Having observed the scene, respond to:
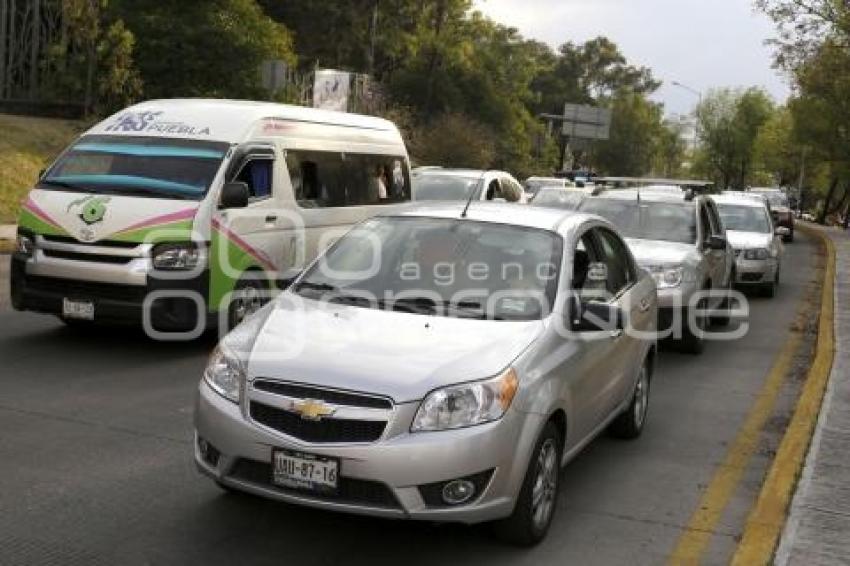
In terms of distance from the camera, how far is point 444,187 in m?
16.4

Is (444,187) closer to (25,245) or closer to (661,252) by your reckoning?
(661,252)

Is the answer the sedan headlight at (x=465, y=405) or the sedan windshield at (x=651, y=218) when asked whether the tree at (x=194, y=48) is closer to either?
the sedan windshield at (x=651, y=218)

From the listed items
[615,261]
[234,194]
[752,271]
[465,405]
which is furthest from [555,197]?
[465,405]

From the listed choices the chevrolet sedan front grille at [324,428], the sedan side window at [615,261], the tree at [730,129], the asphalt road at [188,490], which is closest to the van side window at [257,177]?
the asphalt road at [188,490]

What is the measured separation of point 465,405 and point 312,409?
0.68 m

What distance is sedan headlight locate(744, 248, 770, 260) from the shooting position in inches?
655

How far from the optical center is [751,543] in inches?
203

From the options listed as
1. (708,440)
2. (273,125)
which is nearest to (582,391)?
(708,440)

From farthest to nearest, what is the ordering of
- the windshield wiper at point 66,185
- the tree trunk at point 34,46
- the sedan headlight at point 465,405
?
the tree trunk at point 34,46, the windshield wiper at point 66,185, the sedan headlight at point 465,405

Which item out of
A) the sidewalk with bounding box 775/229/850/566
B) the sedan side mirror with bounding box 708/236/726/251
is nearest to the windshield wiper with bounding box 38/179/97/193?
the sidewalk with bounding box 775/229/850/566

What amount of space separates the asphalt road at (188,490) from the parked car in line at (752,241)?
8142 mm

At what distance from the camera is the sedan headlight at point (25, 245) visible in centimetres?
874

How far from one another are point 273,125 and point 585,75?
341 ft

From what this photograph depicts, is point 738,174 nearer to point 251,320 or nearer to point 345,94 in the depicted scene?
point 345,94
